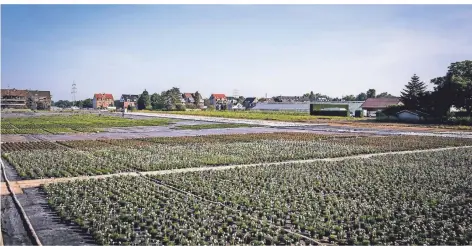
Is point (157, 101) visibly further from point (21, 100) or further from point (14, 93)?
point (14, 93)

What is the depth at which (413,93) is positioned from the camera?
69.8 m

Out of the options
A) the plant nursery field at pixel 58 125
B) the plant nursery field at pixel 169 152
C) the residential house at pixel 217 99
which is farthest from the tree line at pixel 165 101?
the plant nursery field at pixel 169 152

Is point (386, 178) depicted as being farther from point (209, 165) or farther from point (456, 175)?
point (209, 165)

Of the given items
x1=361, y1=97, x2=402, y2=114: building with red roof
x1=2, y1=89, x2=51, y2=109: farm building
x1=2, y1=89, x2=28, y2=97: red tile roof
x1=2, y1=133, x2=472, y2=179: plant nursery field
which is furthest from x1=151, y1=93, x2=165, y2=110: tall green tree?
x1=2, y1=133, x2=472, y2=179: plant nursery field

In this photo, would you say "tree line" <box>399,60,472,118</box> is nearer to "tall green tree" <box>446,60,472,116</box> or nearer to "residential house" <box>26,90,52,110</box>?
"tall green tree" <box>446,60,472,116</box>

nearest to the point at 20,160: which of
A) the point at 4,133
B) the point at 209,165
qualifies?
the point at 209,165

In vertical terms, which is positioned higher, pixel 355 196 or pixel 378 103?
pixel 378 103

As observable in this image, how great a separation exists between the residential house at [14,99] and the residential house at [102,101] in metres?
25.6

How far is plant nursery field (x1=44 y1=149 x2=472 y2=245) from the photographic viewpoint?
11.2 m

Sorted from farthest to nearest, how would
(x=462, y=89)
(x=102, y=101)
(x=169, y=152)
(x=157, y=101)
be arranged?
(x=102, y=101) → (x=157, y=101) → (x=462, y=89) → (x=169, y=152)

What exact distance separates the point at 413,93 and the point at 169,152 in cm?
5465

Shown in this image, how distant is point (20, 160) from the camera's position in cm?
2334

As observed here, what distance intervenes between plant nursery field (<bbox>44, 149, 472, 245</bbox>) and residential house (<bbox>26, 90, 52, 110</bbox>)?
129054 millimetres

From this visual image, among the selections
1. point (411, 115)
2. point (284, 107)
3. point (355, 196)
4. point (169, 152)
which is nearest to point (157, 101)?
point (284, 107)
